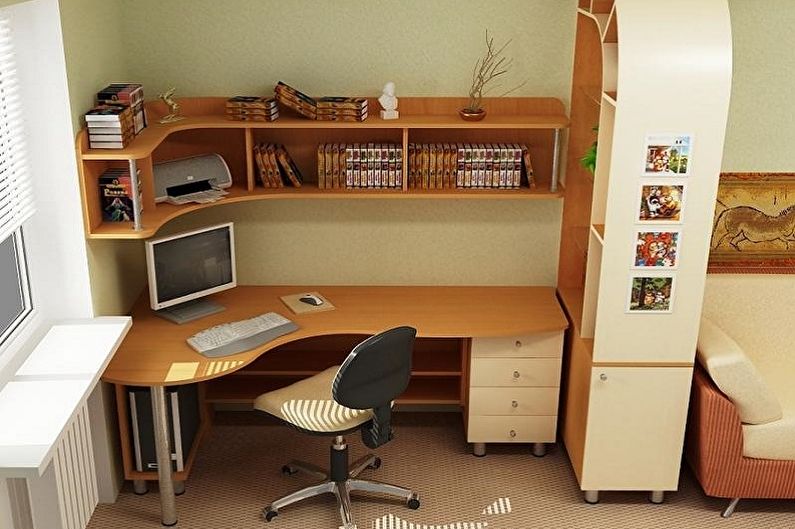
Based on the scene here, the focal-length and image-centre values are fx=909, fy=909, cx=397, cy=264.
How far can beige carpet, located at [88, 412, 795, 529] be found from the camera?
162 inches

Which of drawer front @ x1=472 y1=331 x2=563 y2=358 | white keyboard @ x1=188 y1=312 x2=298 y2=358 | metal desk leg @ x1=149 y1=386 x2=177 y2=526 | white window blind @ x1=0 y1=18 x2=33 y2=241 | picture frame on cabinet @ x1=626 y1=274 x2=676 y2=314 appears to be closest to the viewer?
white window blind @ x1=0 y1=18 x2=33 y2=241

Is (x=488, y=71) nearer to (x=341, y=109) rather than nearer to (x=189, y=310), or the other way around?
(x=341, y=109)

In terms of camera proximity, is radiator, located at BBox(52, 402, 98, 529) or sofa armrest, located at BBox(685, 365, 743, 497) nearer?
radiator, located at BBox(52, 402, 98, 529)

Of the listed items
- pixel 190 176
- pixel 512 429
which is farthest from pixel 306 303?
pixel 512 429

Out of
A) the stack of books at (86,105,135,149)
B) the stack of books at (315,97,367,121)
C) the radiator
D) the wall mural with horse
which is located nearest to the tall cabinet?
the wall mural with horse

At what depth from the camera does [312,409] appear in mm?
4004

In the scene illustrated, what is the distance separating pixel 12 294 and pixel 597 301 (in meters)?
2.48

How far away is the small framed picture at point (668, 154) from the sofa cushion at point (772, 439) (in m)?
1.20

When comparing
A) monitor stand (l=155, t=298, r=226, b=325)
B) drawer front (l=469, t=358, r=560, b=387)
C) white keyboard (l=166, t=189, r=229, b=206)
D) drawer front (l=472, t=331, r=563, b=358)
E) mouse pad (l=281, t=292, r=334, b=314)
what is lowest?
drawer front (l=469, t=358, r=560, b=387)

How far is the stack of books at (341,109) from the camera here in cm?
430

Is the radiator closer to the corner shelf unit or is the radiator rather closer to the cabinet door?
the corner shelf unit

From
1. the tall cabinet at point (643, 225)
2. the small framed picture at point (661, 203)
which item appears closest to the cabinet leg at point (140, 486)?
the tall cabinet at point (643, 225)

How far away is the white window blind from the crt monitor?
2.13 feet

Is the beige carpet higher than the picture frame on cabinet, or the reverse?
the picture frame on cabinet
